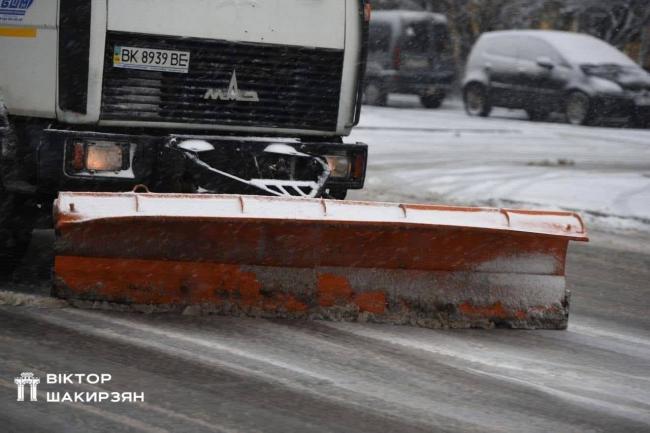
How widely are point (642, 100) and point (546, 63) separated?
1798mm

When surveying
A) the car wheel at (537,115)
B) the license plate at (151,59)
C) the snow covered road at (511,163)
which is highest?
the license plate at (151,59)

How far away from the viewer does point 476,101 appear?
24.1 meters

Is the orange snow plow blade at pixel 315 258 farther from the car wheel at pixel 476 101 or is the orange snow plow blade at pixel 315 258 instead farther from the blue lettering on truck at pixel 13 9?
the car wheel at pixel 476 101

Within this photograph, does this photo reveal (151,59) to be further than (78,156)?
Yes

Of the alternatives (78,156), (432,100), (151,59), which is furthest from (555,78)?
(78,156)

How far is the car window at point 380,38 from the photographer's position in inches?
979

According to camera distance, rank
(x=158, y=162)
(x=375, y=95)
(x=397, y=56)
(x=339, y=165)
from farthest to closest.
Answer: (x=375, y=95), (x=397, y=56), (x=339, y=165), (x=158, y=162)

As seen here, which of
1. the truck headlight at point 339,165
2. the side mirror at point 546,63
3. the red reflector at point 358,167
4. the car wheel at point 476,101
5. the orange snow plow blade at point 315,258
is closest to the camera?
the orange snow plow blade at point 315,258

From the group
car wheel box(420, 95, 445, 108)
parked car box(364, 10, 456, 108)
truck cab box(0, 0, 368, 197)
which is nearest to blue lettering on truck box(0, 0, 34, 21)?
truck cab box(0, 0, 368, 197)

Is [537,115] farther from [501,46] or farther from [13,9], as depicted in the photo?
[13,9]

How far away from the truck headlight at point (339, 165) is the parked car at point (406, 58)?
1724 cm

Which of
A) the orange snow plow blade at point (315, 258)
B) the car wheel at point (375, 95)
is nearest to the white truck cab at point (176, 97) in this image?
the orange snow plow blade at point (315, 258)

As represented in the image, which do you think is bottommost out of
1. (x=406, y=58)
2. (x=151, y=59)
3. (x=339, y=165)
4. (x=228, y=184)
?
(x=228, y=184)

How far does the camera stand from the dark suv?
21.2 metres
